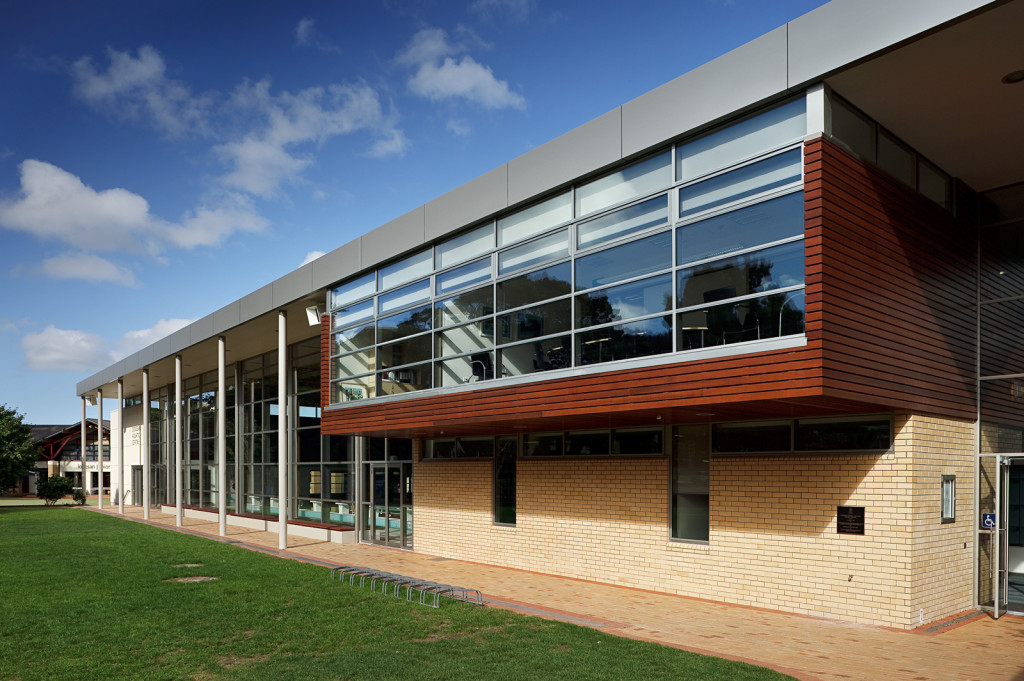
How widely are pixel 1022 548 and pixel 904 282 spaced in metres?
5.58

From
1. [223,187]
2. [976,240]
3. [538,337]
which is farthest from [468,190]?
[223,187]

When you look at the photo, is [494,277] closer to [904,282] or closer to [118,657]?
[904,282]

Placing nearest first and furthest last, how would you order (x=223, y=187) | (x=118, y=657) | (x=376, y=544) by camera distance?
(x=118, y=657) < (x=376, y=544) < (x=223, y=187)

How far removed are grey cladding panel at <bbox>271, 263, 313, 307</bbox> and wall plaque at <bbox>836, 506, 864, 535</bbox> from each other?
14.2m

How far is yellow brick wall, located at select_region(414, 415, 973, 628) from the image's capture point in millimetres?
10883

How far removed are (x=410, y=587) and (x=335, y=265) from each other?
9.65 meters

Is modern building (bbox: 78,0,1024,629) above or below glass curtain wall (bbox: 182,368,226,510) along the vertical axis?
above

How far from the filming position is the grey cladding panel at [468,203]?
1502 cm

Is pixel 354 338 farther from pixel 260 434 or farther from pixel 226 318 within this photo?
pixel 260 434

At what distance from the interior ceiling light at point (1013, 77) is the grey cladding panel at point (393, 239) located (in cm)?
1070

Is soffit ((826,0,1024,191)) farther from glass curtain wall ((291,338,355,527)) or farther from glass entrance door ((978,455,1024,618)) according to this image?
glass curtain wall ((291,338,355,527))

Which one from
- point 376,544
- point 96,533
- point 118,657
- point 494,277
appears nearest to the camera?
point 118,657

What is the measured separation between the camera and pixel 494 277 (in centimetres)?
1504

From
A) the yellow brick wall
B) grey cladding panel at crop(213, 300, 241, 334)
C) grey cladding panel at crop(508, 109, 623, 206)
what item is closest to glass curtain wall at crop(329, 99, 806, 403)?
grey cladding panel at crop(508, 109, 623, 206)
